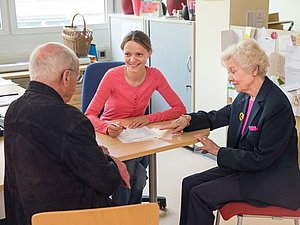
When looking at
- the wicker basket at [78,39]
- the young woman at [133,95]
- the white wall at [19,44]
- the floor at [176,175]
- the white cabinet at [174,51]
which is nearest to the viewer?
the young woman at [133,95]

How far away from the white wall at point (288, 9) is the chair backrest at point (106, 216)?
3.75m

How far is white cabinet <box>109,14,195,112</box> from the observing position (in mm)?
3762

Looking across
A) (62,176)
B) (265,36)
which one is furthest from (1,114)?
(265,36)

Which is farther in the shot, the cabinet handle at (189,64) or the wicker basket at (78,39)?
the wicker basket at (78,39)

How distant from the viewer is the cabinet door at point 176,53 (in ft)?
12.4

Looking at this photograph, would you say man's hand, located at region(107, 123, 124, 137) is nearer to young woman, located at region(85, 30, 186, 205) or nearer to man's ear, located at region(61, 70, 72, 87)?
young woman, located at region(85, 30, 186, 205)

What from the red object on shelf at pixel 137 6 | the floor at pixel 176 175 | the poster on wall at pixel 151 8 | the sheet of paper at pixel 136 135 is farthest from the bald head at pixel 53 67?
the red object on shelf at pixel 137 6

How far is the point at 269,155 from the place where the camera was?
1945mm

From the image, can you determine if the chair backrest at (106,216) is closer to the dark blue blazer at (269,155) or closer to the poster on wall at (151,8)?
the dark blue blazer at (269,155)

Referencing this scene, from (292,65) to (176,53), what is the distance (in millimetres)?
1323

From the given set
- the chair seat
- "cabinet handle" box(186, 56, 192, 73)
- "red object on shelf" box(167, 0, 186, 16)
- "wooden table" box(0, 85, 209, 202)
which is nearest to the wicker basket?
"red object on shelf" box(167, 0, 186, 16)

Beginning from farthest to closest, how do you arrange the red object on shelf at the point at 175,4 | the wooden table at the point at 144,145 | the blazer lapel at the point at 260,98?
the red object on shelf at the point at 175,4
the blazer lapel at the point at 260,98
the wooden table at the point at 144,145

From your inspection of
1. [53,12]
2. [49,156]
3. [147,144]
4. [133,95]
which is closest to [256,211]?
[147,144]

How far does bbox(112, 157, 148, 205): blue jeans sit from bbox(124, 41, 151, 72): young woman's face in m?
0.51
